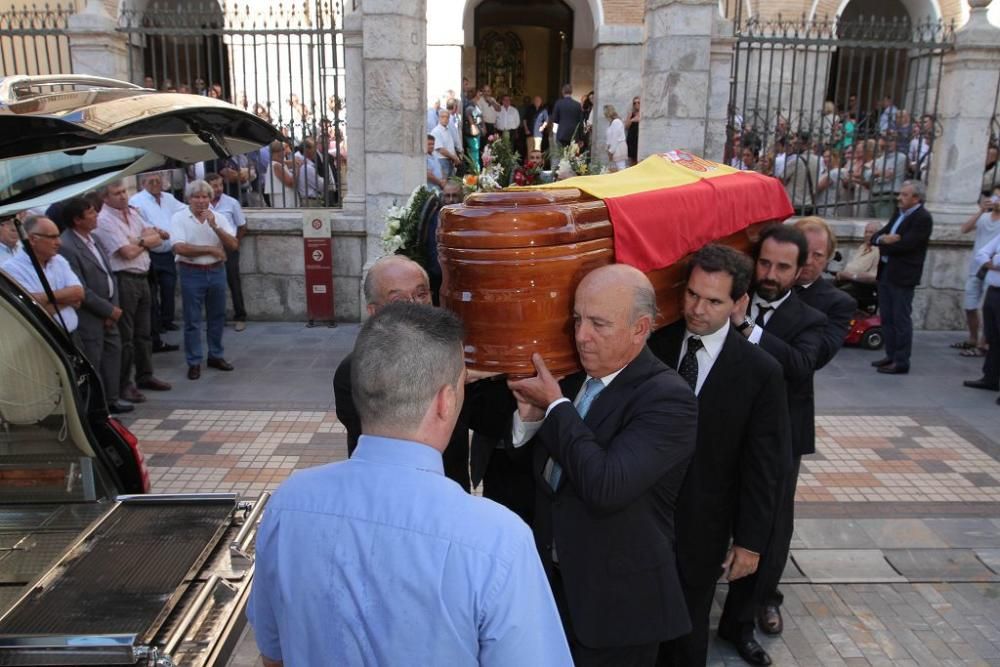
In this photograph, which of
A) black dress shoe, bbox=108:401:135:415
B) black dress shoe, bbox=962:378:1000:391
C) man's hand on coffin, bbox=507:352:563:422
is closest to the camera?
man's hand on coffin, bbox=507:352:563:422

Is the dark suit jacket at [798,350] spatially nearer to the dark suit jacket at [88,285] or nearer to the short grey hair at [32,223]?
the short grey hair at [32,223]

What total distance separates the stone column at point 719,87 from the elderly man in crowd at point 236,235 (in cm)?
556

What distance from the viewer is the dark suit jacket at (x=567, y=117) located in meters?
14.2

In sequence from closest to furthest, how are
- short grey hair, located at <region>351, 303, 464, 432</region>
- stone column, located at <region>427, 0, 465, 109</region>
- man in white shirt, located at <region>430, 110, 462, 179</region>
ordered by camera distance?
1. short grey hair, located at <region>351, 303, 464, 432</region>
2. man in white shirt, located at <region>430, 110, 462, 179</region>
3. stone column, located at <region>427, 0, 465, 109</region>

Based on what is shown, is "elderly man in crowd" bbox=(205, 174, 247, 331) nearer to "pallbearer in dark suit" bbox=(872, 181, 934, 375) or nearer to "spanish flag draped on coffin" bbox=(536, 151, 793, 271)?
"spanish flag draped on coffin" bbox=(536, 151, 793, 271)

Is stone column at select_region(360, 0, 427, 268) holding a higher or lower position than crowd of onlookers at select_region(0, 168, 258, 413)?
higher

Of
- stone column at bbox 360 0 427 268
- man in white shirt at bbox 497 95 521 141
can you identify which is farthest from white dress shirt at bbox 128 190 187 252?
A: man in white shirt at bbox 497 95 521 141

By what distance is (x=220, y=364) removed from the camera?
8016 mm

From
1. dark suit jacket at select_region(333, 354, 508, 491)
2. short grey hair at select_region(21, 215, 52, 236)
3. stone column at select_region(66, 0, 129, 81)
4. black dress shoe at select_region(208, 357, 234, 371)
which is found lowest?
black dress shoe at select_region(208, 357, 234, 371)

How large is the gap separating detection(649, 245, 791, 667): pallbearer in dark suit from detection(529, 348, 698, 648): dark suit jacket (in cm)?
55

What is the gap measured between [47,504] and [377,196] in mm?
6188

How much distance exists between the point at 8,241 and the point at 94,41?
4.71 metres

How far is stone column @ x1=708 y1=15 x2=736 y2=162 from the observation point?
9320 mm

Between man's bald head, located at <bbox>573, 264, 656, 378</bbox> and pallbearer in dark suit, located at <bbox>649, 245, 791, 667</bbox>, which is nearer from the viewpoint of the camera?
man's bald head, located at <bbox>573, 264, 656, 378</bbox>
